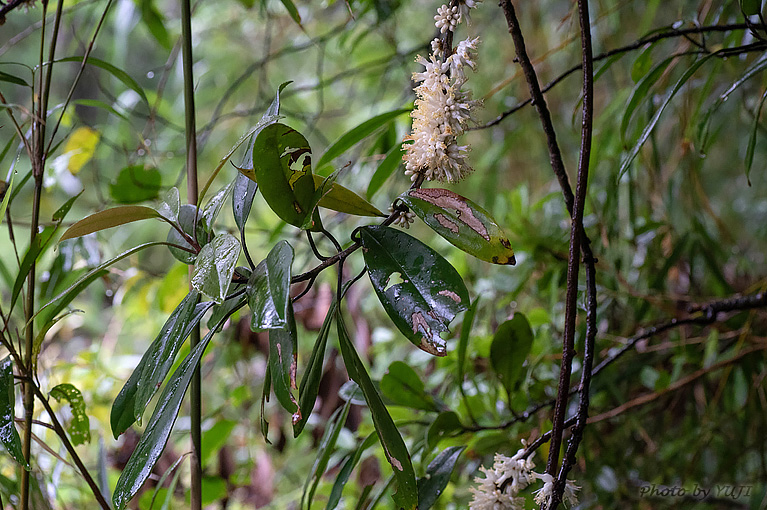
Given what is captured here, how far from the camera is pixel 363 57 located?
1.34 m

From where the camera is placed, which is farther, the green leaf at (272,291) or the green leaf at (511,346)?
the green leaf at (511,346)

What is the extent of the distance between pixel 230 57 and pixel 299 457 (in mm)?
1037

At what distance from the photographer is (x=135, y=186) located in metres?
0.66

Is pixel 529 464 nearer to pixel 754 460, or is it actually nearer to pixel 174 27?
pixel 754 460

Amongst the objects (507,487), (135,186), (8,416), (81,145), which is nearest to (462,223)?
(507,487)

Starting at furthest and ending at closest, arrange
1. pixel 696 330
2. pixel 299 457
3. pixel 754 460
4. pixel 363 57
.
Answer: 1. pixel 363 57
2. pixel 299 457
3. pixel 754 460
4. pixel 696 330

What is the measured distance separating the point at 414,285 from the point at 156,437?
0.49 feet

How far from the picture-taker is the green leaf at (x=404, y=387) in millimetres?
477

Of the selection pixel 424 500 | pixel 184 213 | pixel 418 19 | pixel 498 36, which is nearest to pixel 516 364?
pixel 424 500

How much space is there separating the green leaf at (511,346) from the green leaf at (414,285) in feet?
0.53

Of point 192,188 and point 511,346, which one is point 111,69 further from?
point 511,346

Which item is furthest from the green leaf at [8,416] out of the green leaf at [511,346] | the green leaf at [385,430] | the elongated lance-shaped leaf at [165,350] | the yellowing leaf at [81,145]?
the yellowing leaf at [81,145]

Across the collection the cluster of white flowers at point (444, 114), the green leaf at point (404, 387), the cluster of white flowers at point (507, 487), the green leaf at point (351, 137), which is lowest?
the cluster of white flowers at point (507, 487)

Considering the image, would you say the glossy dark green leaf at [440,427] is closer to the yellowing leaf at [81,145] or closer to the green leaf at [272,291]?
the green leaf at [272,291]
